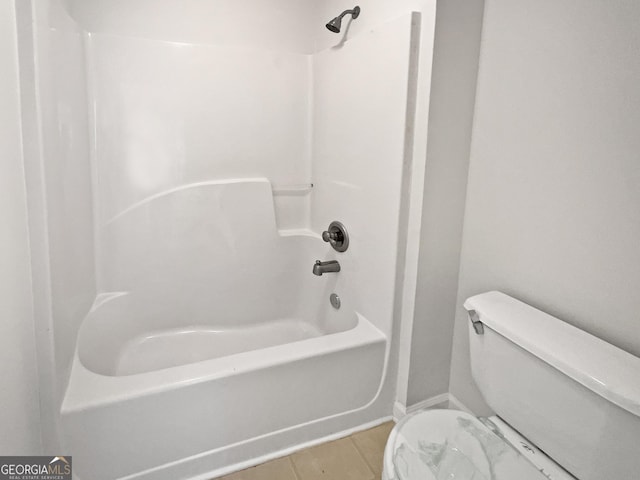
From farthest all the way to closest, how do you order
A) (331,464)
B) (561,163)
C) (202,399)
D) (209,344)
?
(209,344)
(331,464)
(202,399)
(561,163)

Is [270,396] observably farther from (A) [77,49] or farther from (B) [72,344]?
(A) [77,49]

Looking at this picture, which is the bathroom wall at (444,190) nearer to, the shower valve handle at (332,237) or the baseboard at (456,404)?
the baseboard at (456,404)

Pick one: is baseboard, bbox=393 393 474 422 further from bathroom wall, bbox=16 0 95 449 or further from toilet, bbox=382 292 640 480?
bathroom wall, bbox=16 0 95 449

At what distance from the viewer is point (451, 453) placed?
0.96 meters

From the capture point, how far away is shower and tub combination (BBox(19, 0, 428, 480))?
1.20 m

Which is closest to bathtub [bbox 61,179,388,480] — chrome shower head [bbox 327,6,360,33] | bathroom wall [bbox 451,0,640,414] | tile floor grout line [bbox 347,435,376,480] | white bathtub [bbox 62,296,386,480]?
white bathtub [bbox 62,296,386,480]

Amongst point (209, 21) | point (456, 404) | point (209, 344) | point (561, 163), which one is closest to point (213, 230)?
point (209, 344)

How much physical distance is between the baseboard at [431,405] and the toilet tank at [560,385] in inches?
19.0

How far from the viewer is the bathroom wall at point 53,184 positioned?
0.98m

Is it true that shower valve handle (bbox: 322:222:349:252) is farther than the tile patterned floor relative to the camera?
Yes

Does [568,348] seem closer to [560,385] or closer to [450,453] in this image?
[560,385]

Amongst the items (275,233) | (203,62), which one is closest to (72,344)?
(275,233)

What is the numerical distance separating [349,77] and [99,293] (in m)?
1.60

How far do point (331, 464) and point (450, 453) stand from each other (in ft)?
1.94
